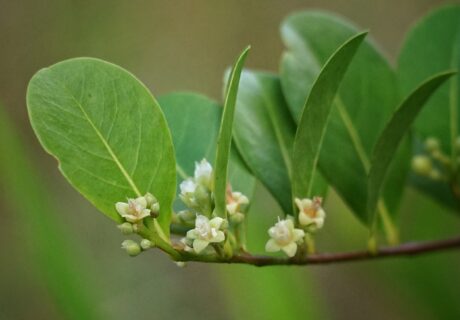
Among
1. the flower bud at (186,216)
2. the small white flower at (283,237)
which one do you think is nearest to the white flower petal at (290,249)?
the small white flower at (283,237)

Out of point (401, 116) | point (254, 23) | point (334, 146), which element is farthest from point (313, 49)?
point (254, 23)

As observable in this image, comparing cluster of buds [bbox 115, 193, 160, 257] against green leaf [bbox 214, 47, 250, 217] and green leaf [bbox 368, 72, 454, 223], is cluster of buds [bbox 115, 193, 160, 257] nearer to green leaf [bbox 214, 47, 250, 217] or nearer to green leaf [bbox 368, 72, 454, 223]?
green leaf [bbox 214, 47, 250, 217]

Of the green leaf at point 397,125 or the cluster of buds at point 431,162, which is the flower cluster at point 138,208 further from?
the cluster of buds at point 431,162

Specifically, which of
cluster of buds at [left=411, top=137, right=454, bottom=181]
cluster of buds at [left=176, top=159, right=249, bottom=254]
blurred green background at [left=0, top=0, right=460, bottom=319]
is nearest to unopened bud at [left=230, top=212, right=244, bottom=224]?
cluster of buds at [left=176, top=159, right=249, bottom=254]

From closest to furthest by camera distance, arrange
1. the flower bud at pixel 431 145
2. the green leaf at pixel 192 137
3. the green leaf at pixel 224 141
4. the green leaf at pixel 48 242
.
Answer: the green leaf at pixel 224 141 → the green leaf at pixel 192 137 → the flower bud at pixel 431 145 → the green leaf at pixel 48 242

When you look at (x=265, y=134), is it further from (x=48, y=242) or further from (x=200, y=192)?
(x=48, y=242)
